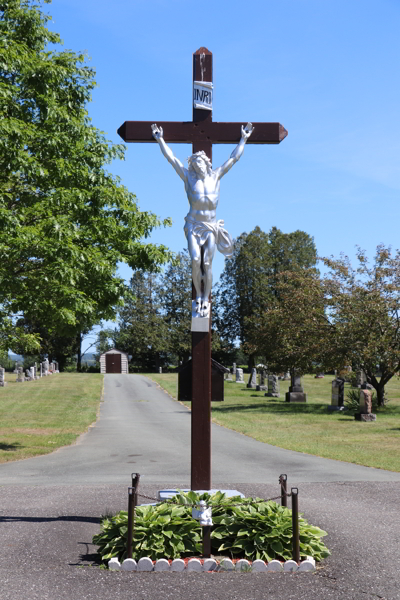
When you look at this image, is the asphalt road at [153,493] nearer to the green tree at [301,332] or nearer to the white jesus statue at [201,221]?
the white jesus statue at [201,221]

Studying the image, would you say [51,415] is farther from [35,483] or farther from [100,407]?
[35,483]

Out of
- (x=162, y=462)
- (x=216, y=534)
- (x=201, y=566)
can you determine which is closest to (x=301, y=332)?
(x=162, y=462)

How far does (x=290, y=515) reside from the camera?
269 inches

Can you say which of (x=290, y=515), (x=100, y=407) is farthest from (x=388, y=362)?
(x=290, y=515)

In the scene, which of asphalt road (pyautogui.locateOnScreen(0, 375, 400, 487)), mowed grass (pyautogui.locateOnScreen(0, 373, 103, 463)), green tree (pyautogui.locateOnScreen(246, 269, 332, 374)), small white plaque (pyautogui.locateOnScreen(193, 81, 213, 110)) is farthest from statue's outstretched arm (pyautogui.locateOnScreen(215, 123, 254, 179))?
green tree (pyautogui.locateOnScreen(246, 269, 332, 374))

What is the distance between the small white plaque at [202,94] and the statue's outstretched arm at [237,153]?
54 cm

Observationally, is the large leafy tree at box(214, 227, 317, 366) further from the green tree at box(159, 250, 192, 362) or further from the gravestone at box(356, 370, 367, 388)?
the gravestone at box(356, 370, 367, 388)

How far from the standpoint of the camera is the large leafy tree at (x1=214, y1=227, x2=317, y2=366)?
2697 inches

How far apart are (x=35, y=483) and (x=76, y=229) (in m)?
6.37

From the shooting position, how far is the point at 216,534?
654 centimetres

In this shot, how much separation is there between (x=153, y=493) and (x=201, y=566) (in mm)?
3702

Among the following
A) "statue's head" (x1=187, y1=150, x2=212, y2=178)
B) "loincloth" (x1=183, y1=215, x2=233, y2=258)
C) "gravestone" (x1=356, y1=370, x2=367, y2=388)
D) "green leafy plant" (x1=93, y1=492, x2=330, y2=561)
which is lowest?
"green leafy plant" (x1=93, y1=492, x2=330, y2=561)

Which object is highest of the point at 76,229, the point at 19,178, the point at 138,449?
the point at 19,178

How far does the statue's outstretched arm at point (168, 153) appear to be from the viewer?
24.5ft
